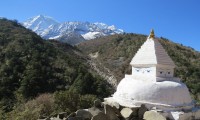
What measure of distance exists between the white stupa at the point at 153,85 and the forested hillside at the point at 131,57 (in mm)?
27791

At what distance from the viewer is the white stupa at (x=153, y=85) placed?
39.4ft

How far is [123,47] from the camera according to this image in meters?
79.8

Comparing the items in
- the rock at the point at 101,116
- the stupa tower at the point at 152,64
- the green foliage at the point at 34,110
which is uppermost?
the stupa tower at the point at 152,64

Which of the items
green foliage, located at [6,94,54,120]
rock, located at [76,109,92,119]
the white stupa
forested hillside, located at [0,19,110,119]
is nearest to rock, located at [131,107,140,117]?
the white stupa

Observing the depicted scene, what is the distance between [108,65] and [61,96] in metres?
45.4

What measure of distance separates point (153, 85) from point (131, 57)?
2159 inches

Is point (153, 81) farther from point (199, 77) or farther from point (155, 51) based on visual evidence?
point (199, 77)

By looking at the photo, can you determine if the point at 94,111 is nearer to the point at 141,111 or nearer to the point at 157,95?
the point at 141,111

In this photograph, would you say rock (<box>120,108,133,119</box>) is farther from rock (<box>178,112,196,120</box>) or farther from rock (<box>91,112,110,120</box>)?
rock (<box>178,112,196,120</box>)

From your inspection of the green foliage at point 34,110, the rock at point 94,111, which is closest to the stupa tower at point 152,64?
the rock at point 94,111

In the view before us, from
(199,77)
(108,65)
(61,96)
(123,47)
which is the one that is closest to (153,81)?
(61,96)

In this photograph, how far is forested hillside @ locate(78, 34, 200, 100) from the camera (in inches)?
2026

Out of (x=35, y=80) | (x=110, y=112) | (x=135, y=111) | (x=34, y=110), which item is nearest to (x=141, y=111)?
(x=135, y=111)

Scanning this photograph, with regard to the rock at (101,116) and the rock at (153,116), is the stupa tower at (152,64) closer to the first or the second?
the rock at (153,116)
